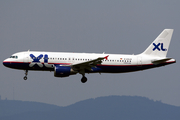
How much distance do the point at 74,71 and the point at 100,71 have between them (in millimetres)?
4534

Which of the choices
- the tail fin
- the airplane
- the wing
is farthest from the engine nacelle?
the tail fin

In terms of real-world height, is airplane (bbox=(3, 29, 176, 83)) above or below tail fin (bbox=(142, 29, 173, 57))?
below

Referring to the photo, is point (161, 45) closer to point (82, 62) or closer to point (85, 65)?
point (85, 65)

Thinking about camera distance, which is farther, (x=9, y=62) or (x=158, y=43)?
(x=158, y=43)

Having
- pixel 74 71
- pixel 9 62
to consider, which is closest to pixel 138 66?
pixel 74 71

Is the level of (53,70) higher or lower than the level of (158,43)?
lower

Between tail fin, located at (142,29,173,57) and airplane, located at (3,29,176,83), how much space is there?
260mm

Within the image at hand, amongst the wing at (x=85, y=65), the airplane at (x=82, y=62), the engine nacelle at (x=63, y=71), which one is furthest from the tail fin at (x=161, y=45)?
the engine nacelle at (x=63, y=71)

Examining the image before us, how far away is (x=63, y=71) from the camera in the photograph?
5531cm

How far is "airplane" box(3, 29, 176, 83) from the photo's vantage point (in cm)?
5597

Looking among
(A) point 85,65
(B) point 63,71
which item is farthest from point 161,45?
(B) point 63,71

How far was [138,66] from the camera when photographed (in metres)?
59.0

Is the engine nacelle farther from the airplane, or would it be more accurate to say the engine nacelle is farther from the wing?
the wing

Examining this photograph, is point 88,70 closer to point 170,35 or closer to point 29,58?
point 29,58
